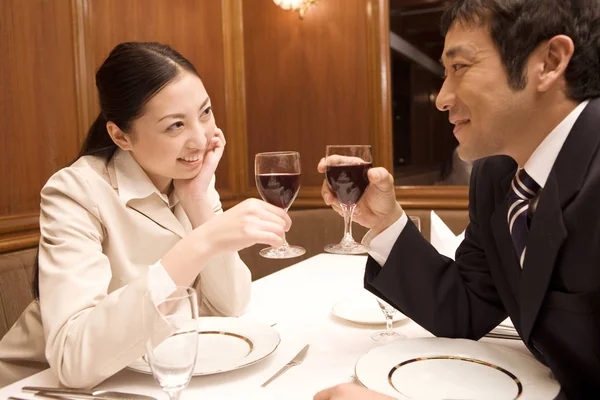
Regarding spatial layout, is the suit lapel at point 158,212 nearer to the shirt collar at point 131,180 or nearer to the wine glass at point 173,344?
the shirt collar at point 131,180

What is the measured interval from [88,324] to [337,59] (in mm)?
3244

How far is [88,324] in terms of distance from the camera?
3.72 feet

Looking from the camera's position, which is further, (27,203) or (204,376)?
(27,203)

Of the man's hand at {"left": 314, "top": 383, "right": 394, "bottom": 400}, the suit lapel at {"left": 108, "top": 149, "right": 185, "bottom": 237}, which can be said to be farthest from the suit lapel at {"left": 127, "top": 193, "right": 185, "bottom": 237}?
the man's hand at {"left": 314, "top": 383, "right": 394, "bottom": 400}

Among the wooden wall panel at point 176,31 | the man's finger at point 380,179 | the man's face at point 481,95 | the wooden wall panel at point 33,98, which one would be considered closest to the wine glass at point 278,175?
the man's finger at point 380,179

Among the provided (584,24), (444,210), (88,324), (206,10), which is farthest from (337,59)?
(88,324)

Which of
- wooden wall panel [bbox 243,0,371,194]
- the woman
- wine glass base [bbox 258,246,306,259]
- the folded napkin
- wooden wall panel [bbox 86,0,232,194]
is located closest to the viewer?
the woman

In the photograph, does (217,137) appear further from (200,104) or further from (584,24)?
(584,24)

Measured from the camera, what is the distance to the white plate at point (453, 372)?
983 millimetres

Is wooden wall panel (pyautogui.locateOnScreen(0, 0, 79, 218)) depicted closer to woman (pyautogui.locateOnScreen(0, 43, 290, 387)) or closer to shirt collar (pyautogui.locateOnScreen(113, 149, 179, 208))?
woman (pyautogui.locateOnScreen(0, 43, 290, 387))

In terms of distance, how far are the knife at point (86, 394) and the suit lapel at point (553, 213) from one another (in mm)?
772

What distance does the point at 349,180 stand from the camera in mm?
1456

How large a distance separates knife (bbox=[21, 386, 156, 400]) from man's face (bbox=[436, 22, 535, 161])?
956 mm

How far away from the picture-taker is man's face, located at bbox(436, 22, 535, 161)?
1287 mm
